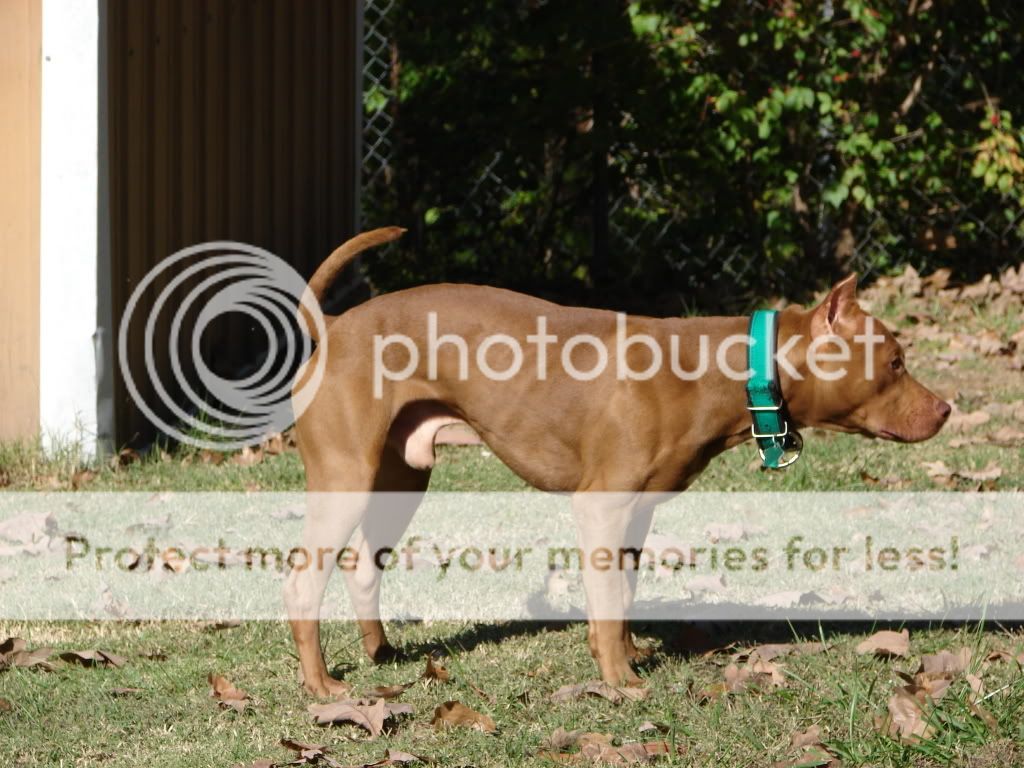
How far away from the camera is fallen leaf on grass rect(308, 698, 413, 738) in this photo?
4.11m

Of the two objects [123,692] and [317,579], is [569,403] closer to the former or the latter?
[317,579]

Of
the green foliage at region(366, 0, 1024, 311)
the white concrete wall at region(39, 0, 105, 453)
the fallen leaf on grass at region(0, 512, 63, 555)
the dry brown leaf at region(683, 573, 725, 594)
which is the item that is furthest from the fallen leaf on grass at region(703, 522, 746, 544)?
the green foliage at region(366, 0, 1024, 311)

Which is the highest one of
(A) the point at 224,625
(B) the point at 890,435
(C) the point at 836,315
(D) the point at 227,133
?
(D) the point at 227,133

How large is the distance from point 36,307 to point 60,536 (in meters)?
1.39

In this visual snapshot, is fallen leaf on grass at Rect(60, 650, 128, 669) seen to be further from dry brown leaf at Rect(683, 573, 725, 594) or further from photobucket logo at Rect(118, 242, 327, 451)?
photobucket logo at Rect(118, 242, 327, 451)

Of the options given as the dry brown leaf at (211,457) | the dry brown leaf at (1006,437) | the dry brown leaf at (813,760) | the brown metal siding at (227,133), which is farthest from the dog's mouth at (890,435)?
the brown metal siding at (227,133)

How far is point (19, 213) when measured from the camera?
6.81m

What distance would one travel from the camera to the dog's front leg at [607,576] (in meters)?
4.41

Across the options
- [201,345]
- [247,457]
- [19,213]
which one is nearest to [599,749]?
[247,457]

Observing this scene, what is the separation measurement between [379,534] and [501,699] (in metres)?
0.79

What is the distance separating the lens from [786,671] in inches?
173

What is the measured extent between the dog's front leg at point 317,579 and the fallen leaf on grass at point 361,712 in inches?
6.8

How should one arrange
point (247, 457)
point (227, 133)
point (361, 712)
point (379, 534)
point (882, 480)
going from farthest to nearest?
1. point (227, 133)
2. point (247, 457)
3. point (882, 480)
4. point (379, 534)
5. point (361, 712)

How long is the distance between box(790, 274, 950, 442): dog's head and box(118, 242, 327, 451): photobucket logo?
299cm
